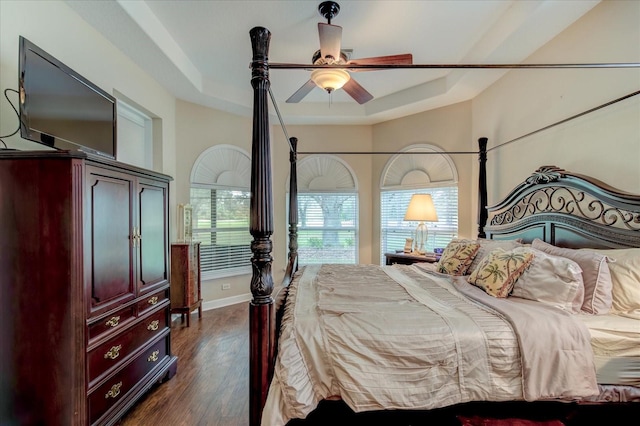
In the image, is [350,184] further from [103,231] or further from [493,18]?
[103,231]

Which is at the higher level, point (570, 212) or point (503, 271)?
point (570, 212)

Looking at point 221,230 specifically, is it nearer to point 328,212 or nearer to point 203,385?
point 328,212

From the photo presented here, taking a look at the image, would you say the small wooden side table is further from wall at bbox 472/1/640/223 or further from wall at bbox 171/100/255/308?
wall at bbox 472/1/640/223

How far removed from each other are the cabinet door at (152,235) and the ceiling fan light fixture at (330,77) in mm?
1527

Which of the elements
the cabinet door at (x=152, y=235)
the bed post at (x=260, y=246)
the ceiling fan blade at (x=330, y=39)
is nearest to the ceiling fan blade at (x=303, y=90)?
the ceiling fan blade at (x=330, y=39)

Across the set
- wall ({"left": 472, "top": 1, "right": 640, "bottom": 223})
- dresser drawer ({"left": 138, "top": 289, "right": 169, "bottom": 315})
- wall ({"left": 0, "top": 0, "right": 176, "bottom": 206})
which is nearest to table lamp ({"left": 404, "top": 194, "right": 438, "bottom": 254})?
wall ({"left": 472, "top": 1, "right": 640, "bottom": 223})

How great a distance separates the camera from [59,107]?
1.72 meters

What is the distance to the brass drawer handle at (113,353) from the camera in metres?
1.72

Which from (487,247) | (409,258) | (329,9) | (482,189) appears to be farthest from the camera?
(409,258)

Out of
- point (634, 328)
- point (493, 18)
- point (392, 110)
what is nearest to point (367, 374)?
point (634, 328)

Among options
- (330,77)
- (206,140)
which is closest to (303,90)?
(330,77)

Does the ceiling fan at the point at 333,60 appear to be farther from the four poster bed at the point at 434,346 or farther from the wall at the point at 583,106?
the wall at the point at 583,106

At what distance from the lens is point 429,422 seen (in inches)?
61.4

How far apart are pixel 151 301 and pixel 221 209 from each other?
2256mm
